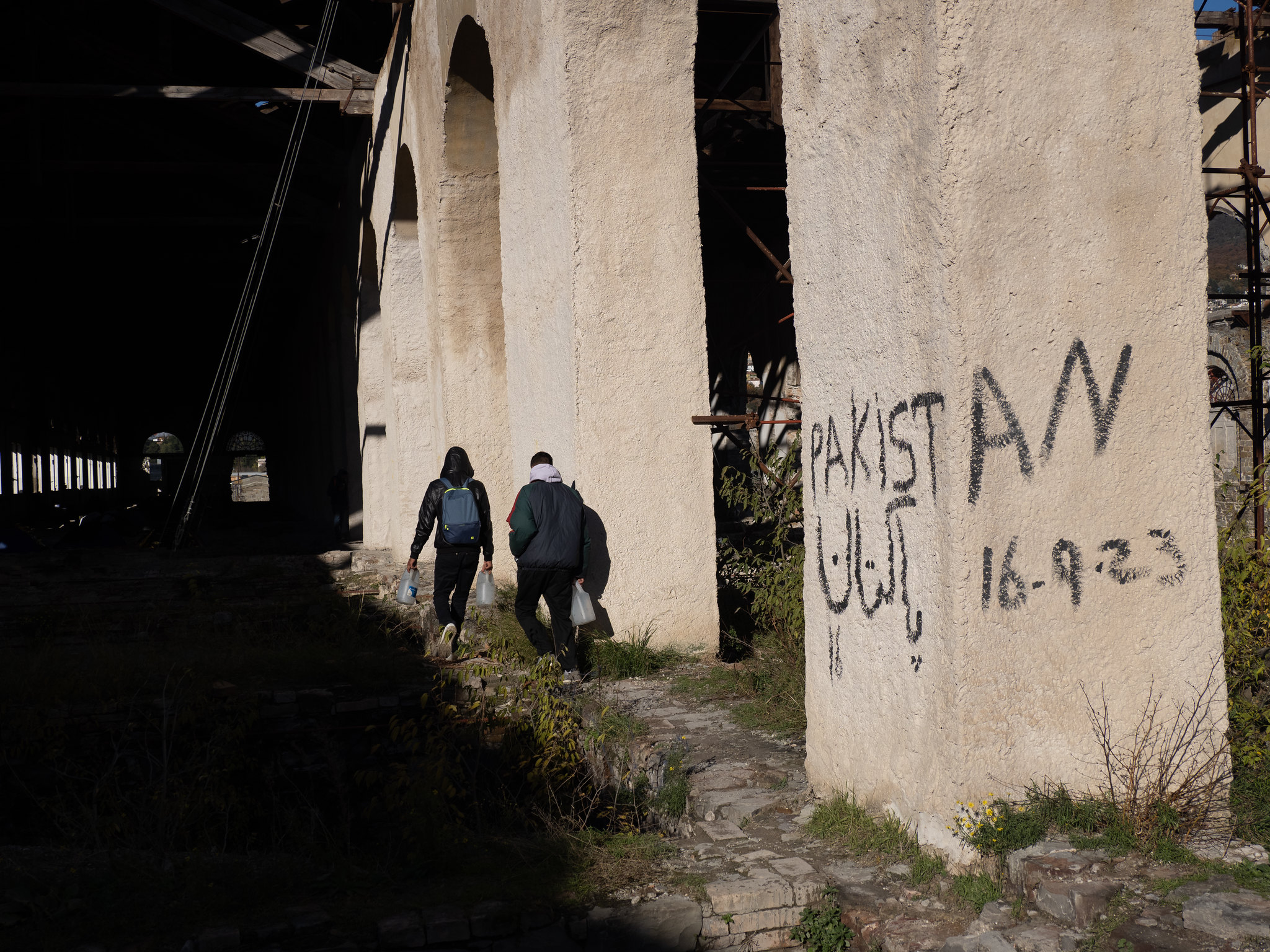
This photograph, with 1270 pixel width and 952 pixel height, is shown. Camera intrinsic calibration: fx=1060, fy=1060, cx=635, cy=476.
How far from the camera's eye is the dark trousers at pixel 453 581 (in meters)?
7.44

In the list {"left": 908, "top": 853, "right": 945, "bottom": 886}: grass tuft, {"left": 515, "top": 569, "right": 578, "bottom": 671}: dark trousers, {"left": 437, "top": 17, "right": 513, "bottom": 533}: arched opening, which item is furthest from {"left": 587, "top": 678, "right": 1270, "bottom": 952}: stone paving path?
{"left": 437, "top": 17, "right": 513, "bottom": 533}: arched opening

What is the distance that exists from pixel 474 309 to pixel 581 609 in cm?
479

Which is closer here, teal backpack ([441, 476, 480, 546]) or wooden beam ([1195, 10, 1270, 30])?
teal backpack ([441, 476, 480, 546])

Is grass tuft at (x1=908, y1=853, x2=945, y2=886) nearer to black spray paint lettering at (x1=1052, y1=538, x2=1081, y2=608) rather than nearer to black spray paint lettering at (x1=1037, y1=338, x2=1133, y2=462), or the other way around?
black spray paint lettering at (x1=1052, y1=538, x2=1081, y2=608)

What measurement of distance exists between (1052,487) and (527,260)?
191 inches

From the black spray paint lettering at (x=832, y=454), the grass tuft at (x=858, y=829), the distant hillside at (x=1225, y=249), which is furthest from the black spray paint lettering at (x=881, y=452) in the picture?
the distant hillside at (x=1225, y=249)

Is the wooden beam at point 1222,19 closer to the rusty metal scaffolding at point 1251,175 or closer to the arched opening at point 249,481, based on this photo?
the rusty metal scaffolding at point 1251,175

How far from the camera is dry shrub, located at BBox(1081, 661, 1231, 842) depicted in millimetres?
3179

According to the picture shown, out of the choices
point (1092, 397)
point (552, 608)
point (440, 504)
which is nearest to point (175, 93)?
point (440, 504)

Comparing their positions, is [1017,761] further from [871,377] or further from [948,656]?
[871,377]

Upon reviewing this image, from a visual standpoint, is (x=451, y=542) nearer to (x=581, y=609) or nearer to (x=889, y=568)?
(x=581, y=609)

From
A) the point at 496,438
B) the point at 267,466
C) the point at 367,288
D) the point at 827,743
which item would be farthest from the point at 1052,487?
the point at 267,466

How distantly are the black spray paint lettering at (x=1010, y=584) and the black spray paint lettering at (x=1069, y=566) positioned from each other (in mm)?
132

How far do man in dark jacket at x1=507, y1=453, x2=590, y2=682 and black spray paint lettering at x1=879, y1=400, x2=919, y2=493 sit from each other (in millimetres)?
2925
